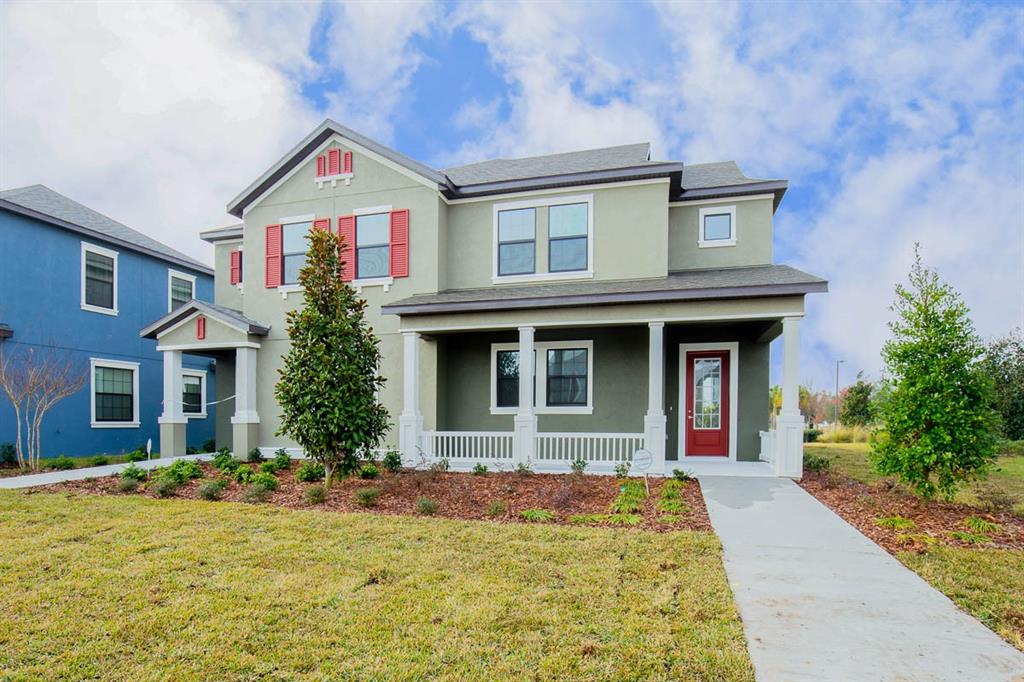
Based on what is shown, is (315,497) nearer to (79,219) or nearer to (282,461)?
Answer: (282,461)

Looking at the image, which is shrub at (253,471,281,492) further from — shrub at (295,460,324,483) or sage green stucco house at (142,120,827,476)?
sage green stucco house at (142,120,827,476)

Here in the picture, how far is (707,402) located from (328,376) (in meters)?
8.23

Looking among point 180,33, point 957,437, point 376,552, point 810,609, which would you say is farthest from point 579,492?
point 180,33

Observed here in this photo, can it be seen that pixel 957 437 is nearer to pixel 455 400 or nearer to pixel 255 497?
pixel 455 400

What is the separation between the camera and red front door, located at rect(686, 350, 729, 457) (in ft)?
39.7

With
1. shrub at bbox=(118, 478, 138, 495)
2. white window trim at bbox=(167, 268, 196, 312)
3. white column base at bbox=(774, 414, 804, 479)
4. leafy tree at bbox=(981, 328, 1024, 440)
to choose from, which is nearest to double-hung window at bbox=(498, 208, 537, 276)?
white column base at bbox=(774, 414, 804, 479)

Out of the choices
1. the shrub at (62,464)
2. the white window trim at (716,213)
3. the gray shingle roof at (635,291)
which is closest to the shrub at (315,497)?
the gray shingle roof at (635,291)

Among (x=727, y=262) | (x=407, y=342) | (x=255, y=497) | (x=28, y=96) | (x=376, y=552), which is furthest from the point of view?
(x=28, y=96)

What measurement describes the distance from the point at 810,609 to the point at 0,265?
1757 centimetres

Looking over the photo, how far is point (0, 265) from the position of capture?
1304cm

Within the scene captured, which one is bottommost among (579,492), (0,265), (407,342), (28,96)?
(579,492)

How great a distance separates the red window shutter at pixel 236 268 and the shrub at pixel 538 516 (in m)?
11.8

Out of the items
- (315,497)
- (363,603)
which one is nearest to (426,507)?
(315,497)

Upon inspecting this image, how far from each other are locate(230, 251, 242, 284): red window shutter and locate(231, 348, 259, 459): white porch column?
310 centimetres
